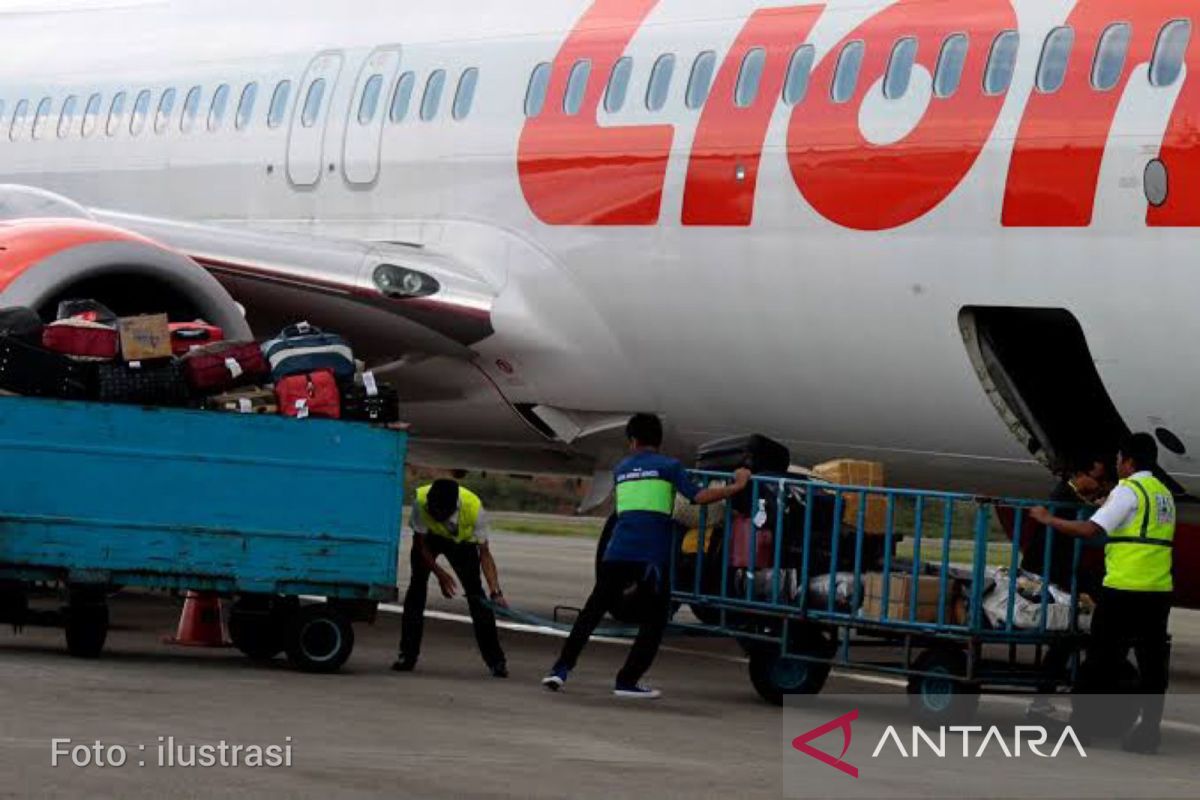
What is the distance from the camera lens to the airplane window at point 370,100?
57.5 ft

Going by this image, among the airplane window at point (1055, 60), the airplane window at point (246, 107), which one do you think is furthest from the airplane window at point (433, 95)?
the airplane window at point (1055, 60)

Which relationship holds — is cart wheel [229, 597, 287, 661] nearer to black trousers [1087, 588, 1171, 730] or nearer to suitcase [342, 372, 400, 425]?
suitcase [342, 372, 400, 425]

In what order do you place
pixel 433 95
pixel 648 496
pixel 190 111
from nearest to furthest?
pixel 648 496, pixel 433 95, pixel 190 111

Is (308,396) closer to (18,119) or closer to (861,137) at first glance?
(861,137)

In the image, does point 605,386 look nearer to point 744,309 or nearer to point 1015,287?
point 744,309

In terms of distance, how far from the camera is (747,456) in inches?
552

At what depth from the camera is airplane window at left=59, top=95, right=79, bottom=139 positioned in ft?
66.0

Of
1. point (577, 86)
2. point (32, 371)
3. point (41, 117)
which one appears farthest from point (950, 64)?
point (41, 117)

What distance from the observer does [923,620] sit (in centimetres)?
1267

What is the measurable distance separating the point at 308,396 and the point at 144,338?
0.86m

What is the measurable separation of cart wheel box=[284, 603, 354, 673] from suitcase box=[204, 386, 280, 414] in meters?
1.05

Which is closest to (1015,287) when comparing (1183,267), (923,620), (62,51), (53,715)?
(1183,267)

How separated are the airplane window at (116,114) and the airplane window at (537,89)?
431 cm

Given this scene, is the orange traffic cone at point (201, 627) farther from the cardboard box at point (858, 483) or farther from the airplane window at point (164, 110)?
the airplane window at point (164, 110)
